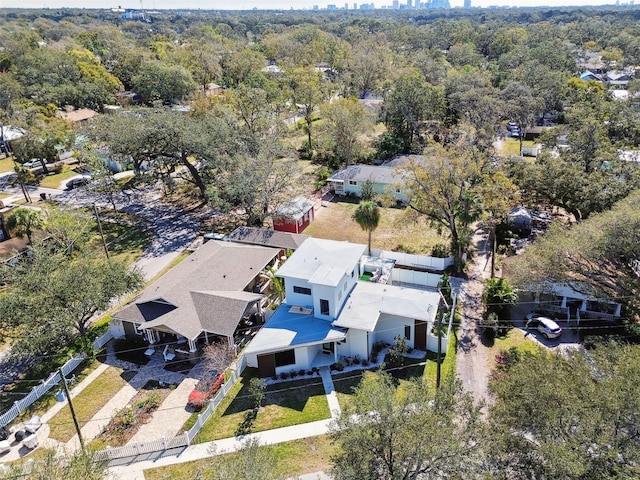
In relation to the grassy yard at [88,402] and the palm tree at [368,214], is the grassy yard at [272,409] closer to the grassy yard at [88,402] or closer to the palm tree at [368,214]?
the grassy yard at [88,402]

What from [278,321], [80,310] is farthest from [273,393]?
[80,310]

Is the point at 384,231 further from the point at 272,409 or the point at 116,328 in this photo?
the point at 116,328

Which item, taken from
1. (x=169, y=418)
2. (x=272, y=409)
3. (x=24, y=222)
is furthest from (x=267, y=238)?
(x=24, y=222)

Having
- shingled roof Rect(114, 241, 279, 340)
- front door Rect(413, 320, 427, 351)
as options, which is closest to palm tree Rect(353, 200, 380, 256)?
shingled roof Rect(114, 241, 279, 340)

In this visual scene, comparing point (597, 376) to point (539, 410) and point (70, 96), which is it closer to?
point (539, 410)

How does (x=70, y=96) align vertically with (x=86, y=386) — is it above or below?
above

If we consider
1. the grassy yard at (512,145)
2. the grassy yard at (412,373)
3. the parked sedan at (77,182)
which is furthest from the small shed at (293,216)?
the grassy yard at (512,145)
